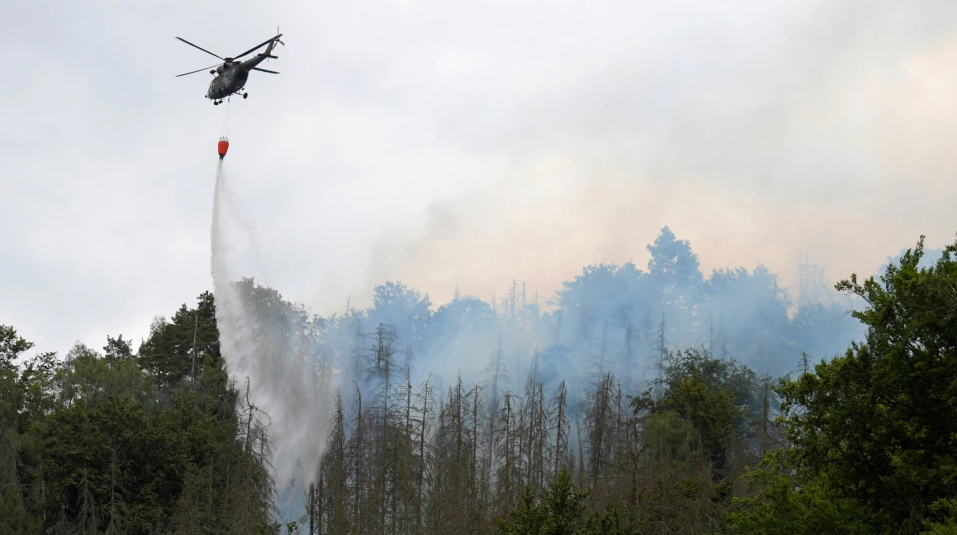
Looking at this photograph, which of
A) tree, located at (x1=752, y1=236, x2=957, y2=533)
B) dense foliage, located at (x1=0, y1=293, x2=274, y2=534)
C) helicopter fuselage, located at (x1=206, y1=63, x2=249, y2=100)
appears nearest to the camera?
tree, located at (x1=752, y1=236, x2=957, y2=533)

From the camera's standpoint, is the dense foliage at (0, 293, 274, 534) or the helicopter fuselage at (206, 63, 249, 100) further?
the helicopter fuselage at (206, 63, 249, 100)

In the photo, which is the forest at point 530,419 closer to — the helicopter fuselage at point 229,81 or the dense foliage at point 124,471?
the dense foliage at point 124,471

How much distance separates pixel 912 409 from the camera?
67.1 feet

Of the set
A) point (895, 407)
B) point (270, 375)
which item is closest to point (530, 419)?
point (270, 375)

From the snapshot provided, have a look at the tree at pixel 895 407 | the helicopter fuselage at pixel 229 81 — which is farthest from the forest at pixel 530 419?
the helicopter fuselage at pixel 229 81

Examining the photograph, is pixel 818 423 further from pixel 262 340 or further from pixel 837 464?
pixel 262 340

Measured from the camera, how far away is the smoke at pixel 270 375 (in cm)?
6481

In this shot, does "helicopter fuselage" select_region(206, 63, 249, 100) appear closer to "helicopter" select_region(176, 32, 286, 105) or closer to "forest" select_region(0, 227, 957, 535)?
"helicopter" select_region(176, 32, 286, 105)

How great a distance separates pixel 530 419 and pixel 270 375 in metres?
21.7

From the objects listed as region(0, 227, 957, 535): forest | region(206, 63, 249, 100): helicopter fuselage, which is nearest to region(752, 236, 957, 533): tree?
region(0, 227, 957, 535): forest

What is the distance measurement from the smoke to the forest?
10.0 inches

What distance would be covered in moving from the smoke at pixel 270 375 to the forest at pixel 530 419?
0.25 meters

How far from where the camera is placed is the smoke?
213ft

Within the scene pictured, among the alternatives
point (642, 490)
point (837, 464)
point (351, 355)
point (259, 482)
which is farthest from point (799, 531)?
point (351, 355)
